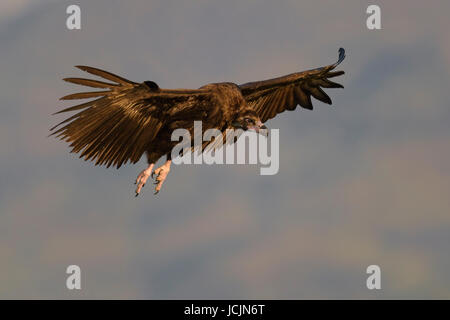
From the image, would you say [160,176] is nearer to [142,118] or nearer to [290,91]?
[142,118]

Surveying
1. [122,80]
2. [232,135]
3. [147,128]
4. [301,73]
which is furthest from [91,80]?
[301,73]

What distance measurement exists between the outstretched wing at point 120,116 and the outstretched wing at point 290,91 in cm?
334

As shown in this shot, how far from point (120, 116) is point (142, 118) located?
57 cm

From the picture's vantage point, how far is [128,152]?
19.3 meters

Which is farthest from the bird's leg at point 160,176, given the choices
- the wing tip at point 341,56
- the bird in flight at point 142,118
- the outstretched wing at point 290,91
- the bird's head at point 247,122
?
the wing tip at point 341,56

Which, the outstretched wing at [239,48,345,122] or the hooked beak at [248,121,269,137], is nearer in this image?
the hooked beak at [248,121,269,137]

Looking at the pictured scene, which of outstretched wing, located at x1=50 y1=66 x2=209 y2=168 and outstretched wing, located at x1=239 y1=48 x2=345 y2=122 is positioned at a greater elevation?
outstretched wing, located at x1=239 y1=48 x2=345 y2=122

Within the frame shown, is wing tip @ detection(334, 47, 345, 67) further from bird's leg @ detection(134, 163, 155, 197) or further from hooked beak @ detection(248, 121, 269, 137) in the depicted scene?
bird's leg @ detection(134, 163, 155, 197)

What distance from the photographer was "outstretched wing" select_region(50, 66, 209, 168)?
18.4 m

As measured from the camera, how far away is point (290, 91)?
23500 millimetres

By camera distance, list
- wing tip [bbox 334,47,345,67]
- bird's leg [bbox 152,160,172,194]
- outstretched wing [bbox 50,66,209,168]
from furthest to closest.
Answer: wing tip [bbox 334,47,345,67] → bird's leg [bbox 152,160,172,194] → outstretched wing [bbox 50,66,209,168]

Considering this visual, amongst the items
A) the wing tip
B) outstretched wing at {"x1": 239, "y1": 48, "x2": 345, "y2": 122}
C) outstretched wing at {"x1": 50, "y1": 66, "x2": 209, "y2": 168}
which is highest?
the wing tip

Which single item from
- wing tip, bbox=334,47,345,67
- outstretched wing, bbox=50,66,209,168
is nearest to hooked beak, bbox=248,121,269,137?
outstretched wing, bbox=50,66,209,168

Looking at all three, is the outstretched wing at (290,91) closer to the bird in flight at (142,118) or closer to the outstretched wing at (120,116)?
the bird in flight at (142,118)
